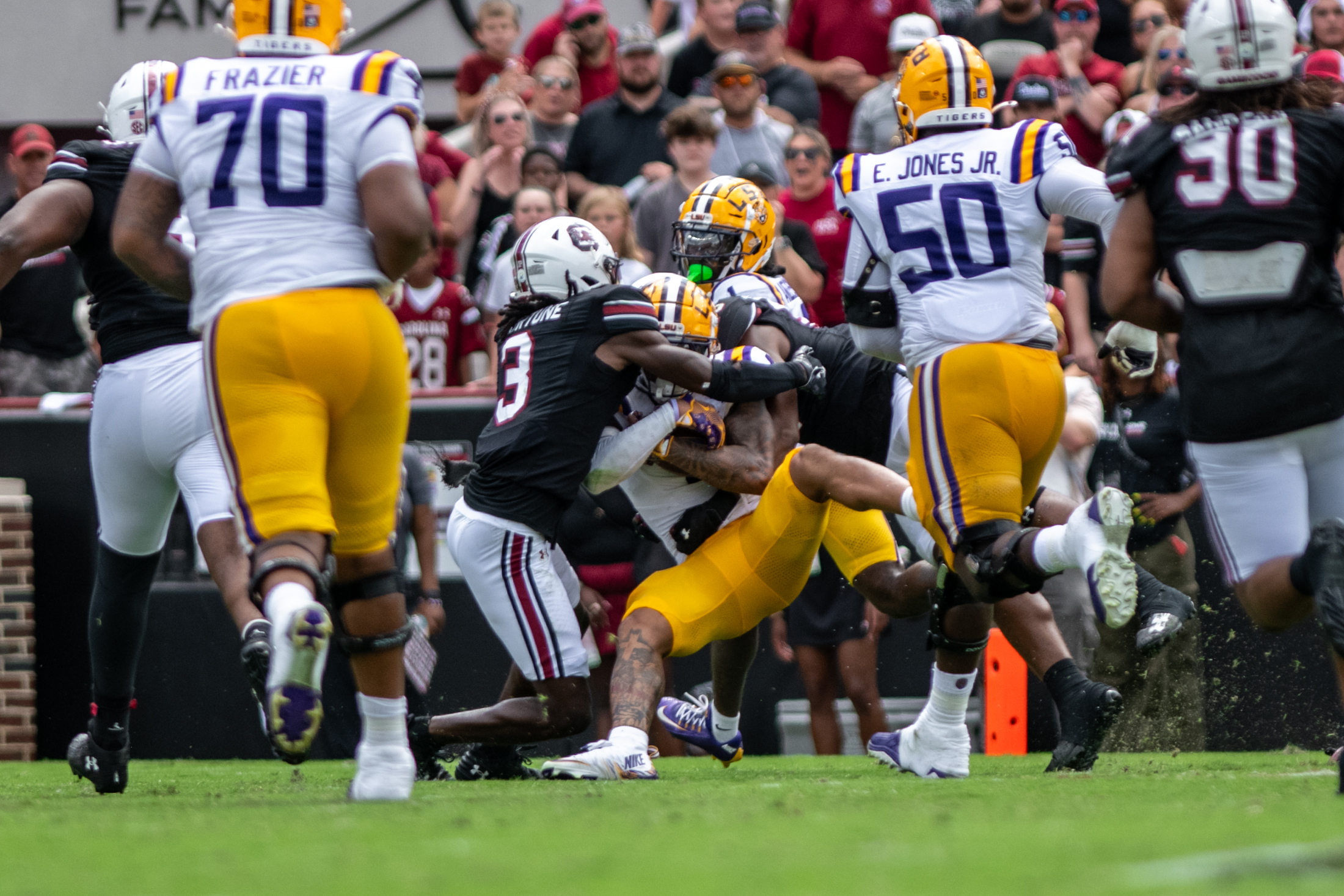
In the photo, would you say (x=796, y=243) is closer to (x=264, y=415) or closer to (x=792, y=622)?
(x=792, y=622)

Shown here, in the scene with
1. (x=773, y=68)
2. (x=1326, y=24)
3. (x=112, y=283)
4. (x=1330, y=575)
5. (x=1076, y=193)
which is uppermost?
(x=1326, y=24)

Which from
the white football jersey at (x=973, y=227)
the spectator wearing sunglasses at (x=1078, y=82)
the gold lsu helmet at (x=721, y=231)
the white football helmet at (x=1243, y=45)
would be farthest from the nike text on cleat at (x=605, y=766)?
the spectator wearing sunglasses at (x=1078, y=82)

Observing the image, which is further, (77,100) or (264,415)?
(77,100)

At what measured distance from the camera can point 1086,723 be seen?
18.8ft

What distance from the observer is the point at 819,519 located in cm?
632

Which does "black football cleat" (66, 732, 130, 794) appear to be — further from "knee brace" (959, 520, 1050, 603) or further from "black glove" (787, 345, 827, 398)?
"knee brace" (959, 520, 1050, 603)

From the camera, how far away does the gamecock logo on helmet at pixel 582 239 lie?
20.5ft

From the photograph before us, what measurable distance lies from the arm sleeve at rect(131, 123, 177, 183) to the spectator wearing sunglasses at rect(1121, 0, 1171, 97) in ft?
24.4

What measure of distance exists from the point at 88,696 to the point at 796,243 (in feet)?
14.2

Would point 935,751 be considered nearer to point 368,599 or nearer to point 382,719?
point 382,719

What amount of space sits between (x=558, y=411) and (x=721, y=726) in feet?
4.67

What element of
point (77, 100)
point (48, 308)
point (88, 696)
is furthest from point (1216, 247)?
point (77, 100)

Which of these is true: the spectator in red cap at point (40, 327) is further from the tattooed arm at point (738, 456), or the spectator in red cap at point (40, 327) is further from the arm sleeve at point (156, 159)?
the arm sleeve at point (156, 159)

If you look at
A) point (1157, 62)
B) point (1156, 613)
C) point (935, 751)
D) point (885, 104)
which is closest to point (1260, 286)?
point (1156, 613)
